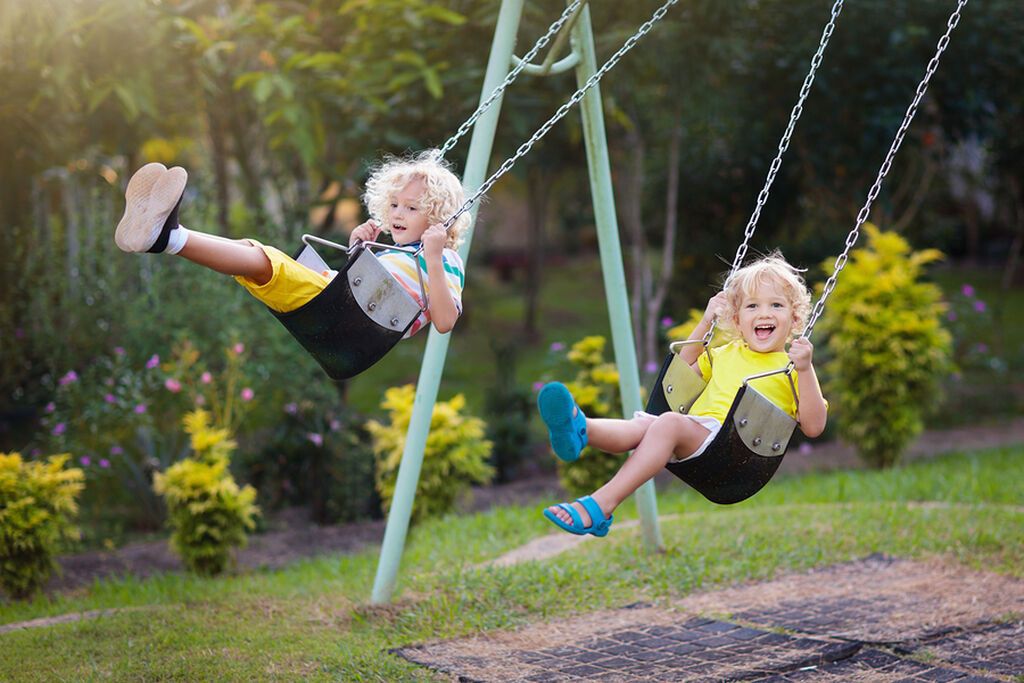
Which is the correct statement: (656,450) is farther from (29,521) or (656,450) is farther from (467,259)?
(29,521)

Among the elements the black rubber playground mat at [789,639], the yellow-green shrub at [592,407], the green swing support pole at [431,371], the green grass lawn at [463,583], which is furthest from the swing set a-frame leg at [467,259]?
the yellow-green shrub at [592,407]

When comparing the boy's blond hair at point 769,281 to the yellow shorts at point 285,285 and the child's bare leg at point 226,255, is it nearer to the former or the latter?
the yellow shorts at point 285,285

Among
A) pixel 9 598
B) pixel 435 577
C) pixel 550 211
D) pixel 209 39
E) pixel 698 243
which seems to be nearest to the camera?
pixel 435 577

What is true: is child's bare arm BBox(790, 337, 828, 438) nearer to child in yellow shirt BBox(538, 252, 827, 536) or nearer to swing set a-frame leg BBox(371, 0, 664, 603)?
child in yellow shirt BBox(538, 252, 827, 536)

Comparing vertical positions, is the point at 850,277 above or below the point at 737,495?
above

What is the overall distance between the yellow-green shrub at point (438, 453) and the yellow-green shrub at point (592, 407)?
22.2 inches

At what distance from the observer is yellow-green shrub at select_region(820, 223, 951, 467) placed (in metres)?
7.99

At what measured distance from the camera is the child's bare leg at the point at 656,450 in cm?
360

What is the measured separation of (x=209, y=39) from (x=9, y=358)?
262 cm

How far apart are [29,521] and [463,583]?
7.08 feet

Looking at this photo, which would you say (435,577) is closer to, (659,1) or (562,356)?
(562,356)

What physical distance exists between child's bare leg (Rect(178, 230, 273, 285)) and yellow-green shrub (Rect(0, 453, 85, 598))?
104 inches

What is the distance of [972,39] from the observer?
970cm

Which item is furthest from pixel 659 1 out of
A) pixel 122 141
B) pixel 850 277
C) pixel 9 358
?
pixel 9 358
